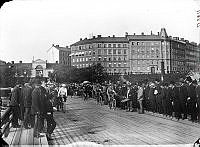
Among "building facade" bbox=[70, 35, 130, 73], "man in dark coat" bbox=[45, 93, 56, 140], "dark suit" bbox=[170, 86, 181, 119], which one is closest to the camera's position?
"man in dark coat" bbox=[45, 93, 56, 140]

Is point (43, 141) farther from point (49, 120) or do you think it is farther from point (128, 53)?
point (128, 53)

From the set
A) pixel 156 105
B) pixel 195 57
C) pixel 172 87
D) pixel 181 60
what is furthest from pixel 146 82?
pixel 195 57

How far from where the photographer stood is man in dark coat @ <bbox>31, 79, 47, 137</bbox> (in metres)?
4.03

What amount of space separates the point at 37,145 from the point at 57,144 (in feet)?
0.96

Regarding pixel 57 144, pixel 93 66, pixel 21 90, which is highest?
pixel 93 66

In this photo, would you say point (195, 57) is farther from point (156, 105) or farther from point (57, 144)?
point (156, 105)

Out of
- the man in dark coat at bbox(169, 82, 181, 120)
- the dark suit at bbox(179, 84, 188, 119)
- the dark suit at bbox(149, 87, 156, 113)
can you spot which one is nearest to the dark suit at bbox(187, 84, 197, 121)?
the dark suit at bbox(179, 84, 188, 119)

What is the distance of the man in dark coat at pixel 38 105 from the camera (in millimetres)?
4027

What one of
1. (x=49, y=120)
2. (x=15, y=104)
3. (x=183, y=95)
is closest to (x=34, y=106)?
(x=49, y=120)

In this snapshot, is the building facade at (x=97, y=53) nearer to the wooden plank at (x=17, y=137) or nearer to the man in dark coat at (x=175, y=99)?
the wooden plank at (x=17, y=137)

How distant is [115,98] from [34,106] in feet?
17.4

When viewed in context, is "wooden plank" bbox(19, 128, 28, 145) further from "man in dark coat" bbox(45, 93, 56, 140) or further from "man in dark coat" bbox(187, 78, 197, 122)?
"man in dark coat" bbox(187, 78, 197, 122)

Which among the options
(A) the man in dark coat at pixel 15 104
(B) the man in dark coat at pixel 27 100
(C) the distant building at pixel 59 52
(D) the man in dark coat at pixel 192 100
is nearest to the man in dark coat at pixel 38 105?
(C) the distant building at pixel 59 52

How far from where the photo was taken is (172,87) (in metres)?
6.42
